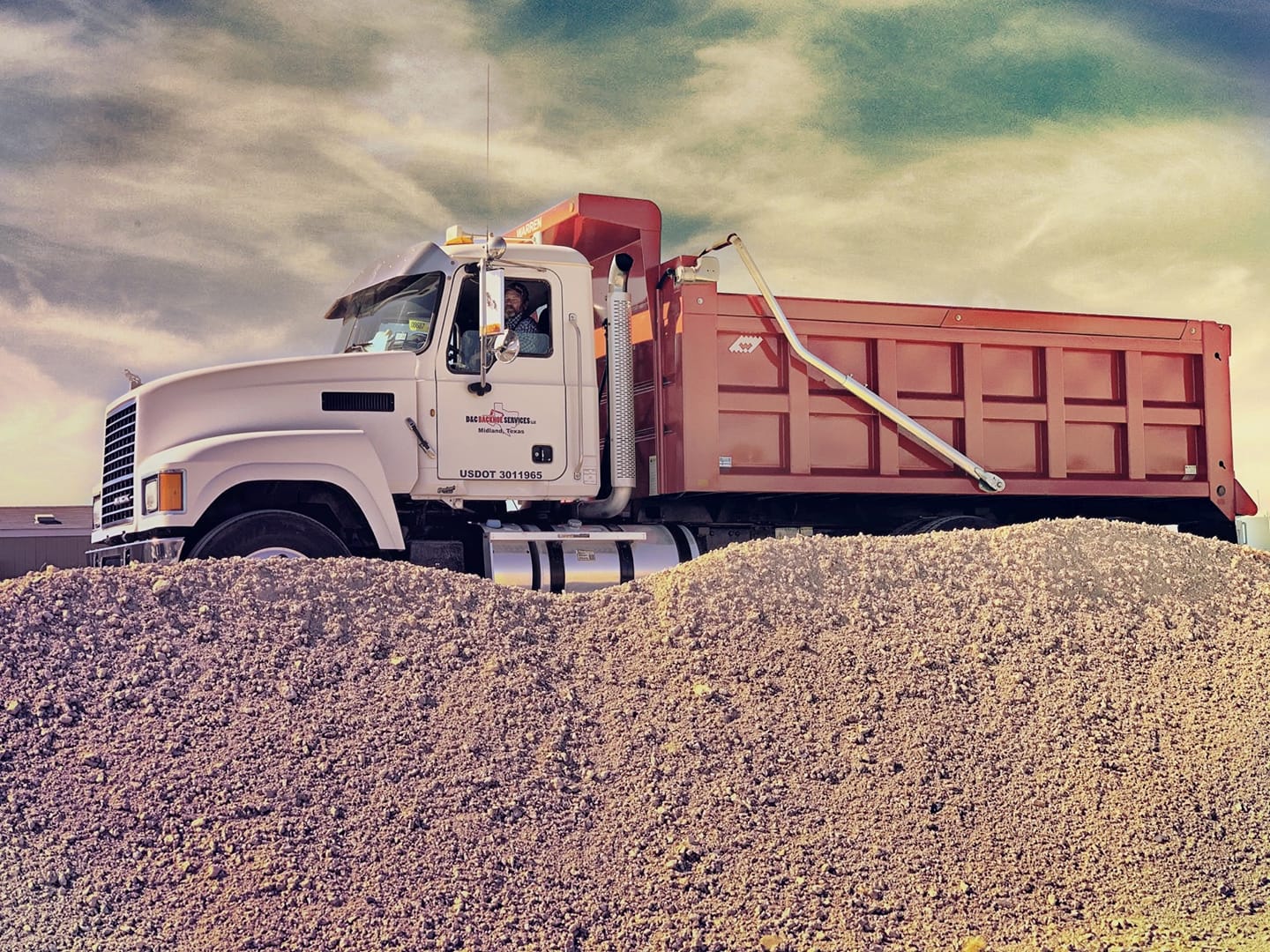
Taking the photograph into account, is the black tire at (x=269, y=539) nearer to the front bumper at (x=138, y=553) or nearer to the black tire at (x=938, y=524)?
the front bumper at (x=138, y=553)

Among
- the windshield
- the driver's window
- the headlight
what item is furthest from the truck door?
the headlight

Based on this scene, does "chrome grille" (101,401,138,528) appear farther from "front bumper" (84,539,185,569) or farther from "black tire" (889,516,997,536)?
"black tire" (889,516,997,536)

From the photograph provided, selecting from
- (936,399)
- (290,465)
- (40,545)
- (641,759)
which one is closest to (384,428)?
(290,465)

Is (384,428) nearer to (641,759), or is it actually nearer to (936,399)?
(641,759)

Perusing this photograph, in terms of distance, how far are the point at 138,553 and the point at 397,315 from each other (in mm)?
2586

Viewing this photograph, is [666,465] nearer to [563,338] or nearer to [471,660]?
[563,338]

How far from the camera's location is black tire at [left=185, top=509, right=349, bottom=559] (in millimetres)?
9047

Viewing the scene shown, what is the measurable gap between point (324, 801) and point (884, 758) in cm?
265

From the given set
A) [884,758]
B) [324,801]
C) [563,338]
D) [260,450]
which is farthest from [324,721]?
[563,338]

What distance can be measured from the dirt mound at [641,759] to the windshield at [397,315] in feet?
8.09

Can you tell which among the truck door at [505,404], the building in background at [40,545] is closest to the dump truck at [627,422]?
the truck door at [505,404]

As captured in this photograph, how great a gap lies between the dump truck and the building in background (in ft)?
28.0

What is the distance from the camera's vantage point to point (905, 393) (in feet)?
37.1

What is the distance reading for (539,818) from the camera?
18.7 feet
